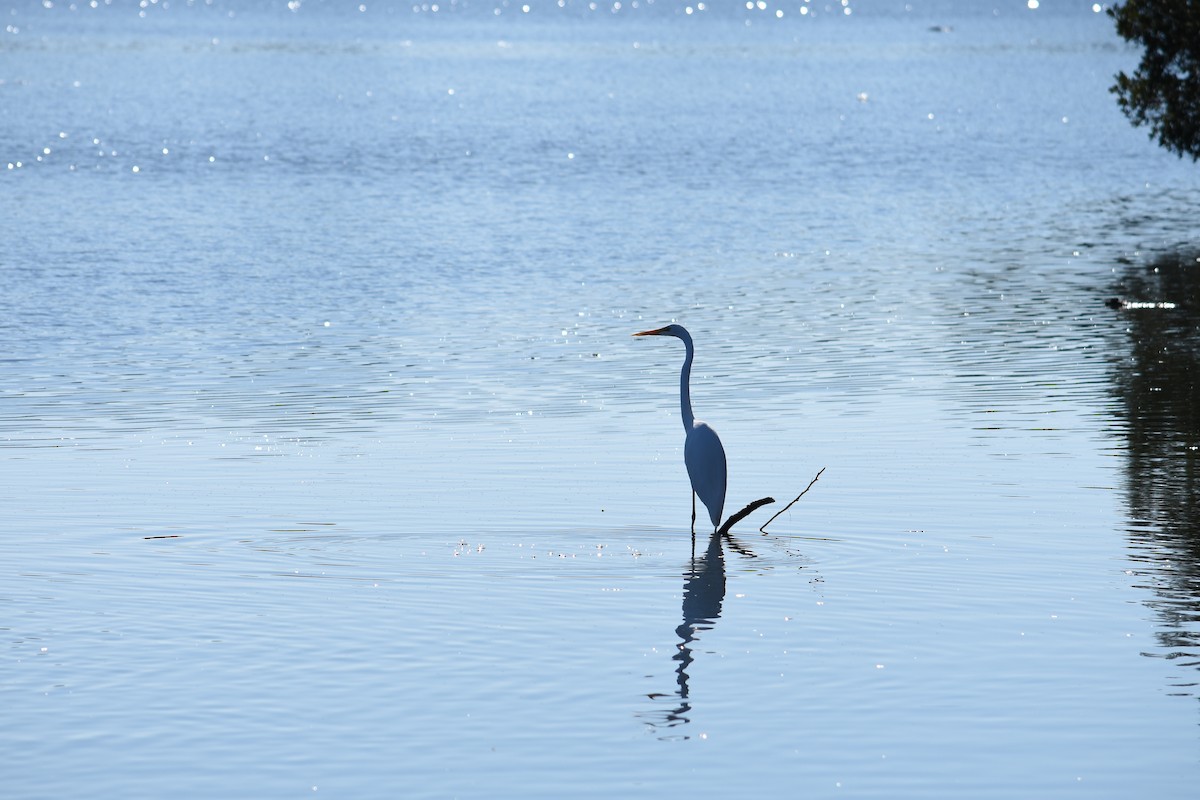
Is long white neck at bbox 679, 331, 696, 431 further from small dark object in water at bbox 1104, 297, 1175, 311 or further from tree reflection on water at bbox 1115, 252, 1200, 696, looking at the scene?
small dark object in water at bbox 1104, 297, 1175, 311

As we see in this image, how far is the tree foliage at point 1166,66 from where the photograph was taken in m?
32.4

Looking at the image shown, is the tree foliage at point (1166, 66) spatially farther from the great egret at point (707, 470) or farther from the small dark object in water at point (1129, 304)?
the great egret at point (707, 470)

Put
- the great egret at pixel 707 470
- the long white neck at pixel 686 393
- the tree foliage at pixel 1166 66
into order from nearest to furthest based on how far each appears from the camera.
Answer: the great egret at pixel 707 470
the long white neck at pixel 686 393
the tree foliage at pixel 1166 66

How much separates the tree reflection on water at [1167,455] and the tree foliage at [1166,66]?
581cm

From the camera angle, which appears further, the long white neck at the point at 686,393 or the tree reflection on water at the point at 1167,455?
the long white neck at the point at 686,393

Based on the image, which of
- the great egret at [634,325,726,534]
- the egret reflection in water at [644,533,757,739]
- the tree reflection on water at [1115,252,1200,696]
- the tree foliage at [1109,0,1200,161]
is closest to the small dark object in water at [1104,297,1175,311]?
the tree reflection on water at [1115,252,1200,696]

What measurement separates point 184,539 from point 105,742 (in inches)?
158

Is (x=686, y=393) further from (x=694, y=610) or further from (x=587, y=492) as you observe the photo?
(x=694, y=610)

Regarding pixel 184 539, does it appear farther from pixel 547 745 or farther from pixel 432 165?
pixel 432 165

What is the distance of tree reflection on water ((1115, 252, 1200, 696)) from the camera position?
10.9m

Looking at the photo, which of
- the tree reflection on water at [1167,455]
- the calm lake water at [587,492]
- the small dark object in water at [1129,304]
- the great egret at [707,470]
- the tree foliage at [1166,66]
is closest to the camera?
the calm lake water at [587,492]

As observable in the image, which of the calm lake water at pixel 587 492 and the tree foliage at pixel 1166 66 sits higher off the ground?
the tree foliage at pixel 1166 66

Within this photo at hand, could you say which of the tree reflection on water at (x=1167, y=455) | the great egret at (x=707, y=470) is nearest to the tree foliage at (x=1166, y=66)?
the tree reflection on water at (x=1167, y=455)

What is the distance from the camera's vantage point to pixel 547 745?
8.80 m
